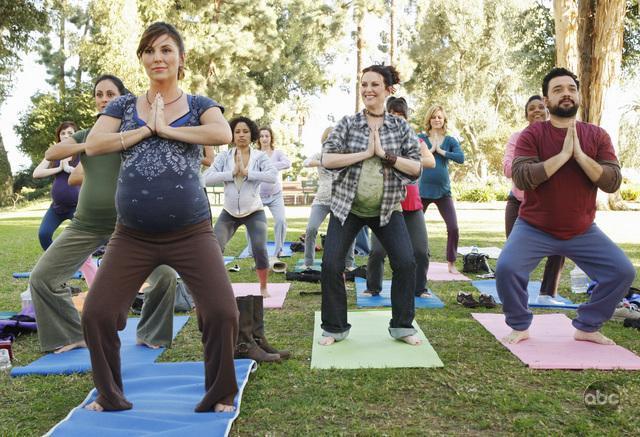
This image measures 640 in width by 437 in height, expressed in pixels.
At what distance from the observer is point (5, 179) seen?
30719 mm

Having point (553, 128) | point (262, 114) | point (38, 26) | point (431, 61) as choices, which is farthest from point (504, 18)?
point (553, 128)

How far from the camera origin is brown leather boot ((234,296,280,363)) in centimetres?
427

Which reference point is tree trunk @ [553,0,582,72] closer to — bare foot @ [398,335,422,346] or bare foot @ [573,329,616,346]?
bare foot @ [573,329,616,346]

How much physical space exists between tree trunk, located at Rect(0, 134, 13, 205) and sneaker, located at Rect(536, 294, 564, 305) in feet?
98.3

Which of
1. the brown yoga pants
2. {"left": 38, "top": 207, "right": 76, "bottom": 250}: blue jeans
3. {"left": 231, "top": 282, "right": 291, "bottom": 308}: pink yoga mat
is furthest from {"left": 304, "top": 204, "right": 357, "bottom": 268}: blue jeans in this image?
the brown yoga pants

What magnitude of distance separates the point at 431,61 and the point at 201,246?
36073 millimetres

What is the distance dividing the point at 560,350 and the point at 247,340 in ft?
7.27

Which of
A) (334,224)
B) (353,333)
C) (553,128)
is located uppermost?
(553,128)

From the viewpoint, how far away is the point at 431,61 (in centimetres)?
3716

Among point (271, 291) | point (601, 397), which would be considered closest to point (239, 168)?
point (271, 291)

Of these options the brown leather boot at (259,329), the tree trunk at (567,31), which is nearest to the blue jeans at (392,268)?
the brown leather boot at (259,329)

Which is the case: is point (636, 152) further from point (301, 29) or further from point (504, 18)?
point (301, 29)

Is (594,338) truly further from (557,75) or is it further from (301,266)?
(301,266)

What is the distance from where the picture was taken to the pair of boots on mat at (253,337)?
4281 millimetres
